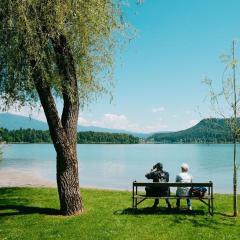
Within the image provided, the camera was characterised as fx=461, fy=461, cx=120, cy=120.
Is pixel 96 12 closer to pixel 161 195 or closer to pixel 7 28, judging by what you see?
pixel 7 28

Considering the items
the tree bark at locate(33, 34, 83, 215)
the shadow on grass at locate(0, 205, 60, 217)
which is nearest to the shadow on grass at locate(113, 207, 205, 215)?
the tree bark at locate(33, 34, 83, 215)

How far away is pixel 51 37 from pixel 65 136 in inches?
126

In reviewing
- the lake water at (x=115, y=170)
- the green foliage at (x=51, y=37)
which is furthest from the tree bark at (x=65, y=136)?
the lake water at (x=115, y=170)

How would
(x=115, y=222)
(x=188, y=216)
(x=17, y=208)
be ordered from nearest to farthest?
1. (x=115, y=222)
2. (x=188, y=216)
3. (x=17, y=208)

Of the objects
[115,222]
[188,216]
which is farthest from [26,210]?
[188,216]

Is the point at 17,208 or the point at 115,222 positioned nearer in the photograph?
the point at 115,222

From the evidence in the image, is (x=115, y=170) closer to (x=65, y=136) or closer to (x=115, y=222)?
(x=65, y=136)

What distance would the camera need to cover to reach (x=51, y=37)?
1412 centimetres

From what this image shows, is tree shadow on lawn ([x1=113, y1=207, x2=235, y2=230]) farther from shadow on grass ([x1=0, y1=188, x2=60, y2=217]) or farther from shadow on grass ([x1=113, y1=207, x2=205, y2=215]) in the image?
shadow on grass ([x1=0, y1=188, x2=60, y2=217])

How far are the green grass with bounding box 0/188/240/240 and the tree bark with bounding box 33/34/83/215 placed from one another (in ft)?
2.01

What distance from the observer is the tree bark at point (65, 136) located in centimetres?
1477

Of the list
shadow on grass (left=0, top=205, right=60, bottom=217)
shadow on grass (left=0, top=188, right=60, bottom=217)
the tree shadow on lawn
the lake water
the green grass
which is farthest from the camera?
the lake water

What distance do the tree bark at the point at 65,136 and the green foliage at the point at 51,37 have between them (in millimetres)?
244

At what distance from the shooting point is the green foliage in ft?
44.2
